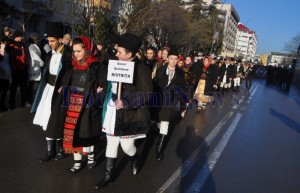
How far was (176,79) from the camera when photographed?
242 inches

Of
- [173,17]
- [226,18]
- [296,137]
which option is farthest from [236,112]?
[226,18]

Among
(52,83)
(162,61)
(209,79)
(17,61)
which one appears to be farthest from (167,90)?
(209,79)

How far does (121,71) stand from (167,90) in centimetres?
197

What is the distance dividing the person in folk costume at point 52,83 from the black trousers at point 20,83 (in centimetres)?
351

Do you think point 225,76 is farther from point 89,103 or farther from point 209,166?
point 89,103

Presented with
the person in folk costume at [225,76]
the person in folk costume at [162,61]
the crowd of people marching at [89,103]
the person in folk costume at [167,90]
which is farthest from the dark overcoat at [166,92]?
the person in folk costume at [225,76]

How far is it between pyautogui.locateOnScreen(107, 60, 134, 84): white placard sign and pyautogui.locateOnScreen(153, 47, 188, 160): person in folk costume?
5.87 feet

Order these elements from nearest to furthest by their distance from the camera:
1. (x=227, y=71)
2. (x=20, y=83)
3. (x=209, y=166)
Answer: (x=209, y=166)
(x=20, y=83)
(x=227, y=71)

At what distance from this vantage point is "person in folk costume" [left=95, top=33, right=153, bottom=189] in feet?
14.2

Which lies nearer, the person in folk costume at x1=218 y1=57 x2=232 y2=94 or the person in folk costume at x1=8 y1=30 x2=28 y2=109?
the person in folk costume at x1=8 y1=30 x2=28 y2=109

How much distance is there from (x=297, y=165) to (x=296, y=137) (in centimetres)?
285

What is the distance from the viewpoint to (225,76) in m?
17.7

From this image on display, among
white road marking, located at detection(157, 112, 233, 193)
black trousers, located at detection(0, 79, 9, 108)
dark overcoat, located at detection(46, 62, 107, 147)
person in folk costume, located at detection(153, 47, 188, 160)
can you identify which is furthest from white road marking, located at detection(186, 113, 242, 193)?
black trousers, located at detection(0, 79, 9, 108)

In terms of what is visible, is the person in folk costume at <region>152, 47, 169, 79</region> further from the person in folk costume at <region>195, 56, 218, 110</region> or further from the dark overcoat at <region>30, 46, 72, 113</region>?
the person in folk costume at <region>195, 56, 218, 110</region>
